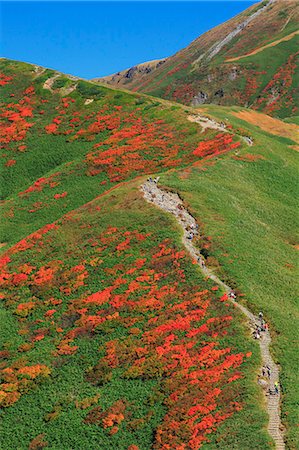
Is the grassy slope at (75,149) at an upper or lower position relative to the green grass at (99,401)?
upper

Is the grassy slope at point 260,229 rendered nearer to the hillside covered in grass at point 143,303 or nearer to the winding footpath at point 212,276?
the hillside covered in grass at point 143,303

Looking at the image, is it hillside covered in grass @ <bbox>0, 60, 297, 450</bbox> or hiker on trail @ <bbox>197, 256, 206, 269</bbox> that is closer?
hillside covered in grass @ <bbox>0, 60, 297, 450</bbox>

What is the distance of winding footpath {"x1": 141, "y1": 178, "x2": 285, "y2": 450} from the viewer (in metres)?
33.6

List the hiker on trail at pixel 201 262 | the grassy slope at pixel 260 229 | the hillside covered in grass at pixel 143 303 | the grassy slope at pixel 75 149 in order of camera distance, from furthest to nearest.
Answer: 1. the grassy slope at pixel 75 149
2. the hiker on trail at pixel 201 262
3. the grassy slope at pixel 260 229
4. the hillside covered in grass at pixel 143 303

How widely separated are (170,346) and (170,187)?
105ft

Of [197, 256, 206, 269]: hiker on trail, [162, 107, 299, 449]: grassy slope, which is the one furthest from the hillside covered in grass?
[197, 256, 206, 269]: hiker on trail

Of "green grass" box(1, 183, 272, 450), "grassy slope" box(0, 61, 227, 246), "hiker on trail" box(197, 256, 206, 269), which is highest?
"grassy slope" box(0, 61, 227, 246)

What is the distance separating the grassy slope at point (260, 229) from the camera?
41500 mm

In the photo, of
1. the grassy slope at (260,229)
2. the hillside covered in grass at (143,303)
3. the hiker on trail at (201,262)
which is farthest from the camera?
the hiker on trail at (201,262)

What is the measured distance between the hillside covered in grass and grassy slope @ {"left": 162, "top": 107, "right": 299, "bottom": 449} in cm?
23

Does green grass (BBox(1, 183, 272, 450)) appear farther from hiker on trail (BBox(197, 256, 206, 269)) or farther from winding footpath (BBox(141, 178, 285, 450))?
hiker on trail (BBox(197, 256, 206, 269))

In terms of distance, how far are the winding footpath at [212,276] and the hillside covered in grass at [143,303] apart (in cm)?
78

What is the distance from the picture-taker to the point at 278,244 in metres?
60.9

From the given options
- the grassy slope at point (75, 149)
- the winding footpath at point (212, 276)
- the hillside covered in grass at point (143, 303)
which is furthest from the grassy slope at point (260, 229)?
the grassy slope at point (75, 149)
